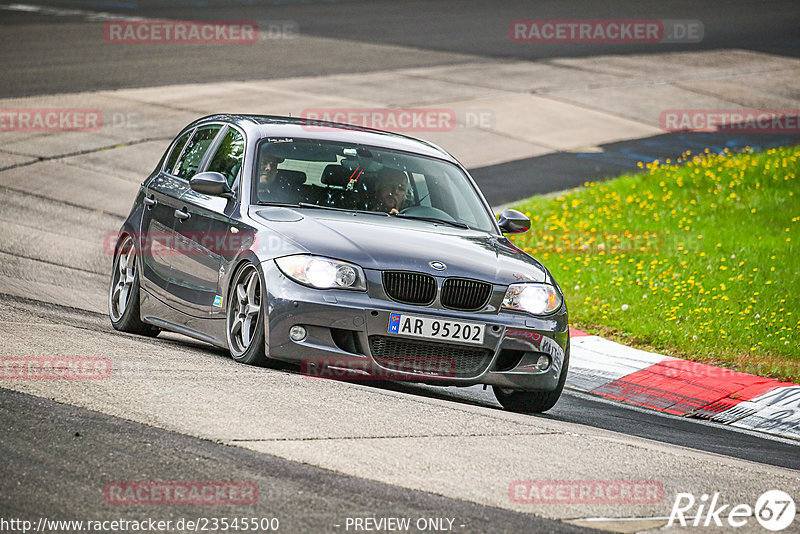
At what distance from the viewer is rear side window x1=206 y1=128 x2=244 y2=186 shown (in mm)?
8852

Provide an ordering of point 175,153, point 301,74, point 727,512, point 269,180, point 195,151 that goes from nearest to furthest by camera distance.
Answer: point 727,512, point 269,180, point 195,151, point 175,153, point 301,74

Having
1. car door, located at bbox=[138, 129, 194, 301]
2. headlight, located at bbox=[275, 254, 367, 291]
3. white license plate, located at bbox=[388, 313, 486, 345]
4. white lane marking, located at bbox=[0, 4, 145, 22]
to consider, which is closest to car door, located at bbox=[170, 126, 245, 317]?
car door, located at bbox=[138, 129, 194, 301]

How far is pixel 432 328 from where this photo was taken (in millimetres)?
7473

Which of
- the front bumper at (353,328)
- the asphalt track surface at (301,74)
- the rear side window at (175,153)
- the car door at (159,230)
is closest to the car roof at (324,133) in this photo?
the rear side window at (175,153)

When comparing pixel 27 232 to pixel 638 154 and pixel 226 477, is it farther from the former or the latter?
pixel 638 154

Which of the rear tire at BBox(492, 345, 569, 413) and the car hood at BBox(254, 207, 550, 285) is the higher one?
the car hood at BBox(254, 207, 550, 285)

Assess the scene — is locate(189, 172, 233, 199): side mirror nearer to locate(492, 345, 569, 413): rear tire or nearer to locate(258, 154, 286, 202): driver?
locate(258, 154, 286, 202): driver

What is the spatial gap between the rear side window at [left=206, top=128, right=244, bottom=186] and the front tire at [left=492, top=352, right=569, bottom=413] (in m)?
2.41

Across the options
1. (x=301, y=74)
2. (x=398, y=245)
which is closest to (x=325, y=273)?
(x=398, y=245)

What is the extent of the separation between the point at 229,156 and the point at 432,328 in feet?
7.95

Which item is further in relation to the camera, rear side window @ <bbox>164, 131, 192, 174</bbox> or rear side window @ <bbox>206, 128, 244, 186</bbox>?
rear side window @ <bbox>164, 131, 192, 174</bbox>

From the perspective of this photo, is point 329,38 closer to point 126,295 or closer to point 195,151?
point 195,151

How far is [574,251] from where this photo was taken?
14688mm

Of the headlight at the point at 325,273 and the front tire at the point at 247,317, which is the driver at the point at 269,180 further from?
the headlight at the point at 325,273
